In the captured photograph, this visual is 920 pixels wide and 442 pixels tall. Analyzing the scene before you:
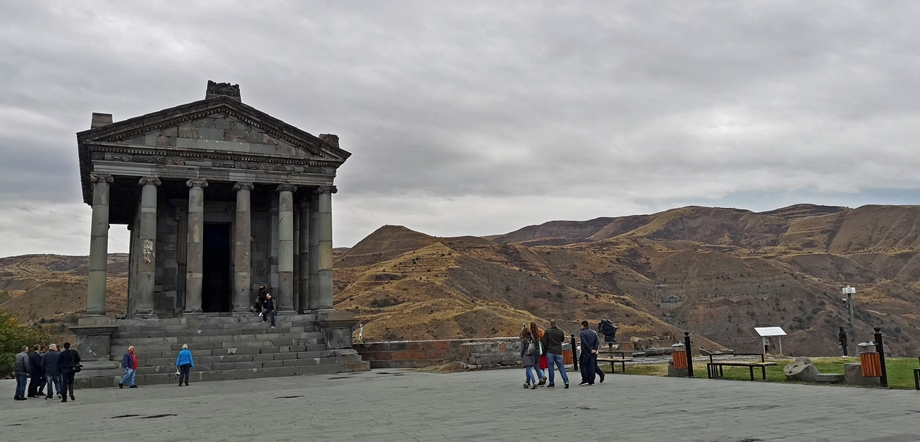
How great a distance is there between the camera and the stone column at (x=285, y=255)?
87.3ft

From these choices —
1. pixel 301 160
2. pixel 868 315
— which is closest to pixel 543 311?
pixel 868 315

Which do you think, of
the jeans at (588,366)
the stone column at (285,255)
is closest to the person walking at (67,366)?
the stone column at (285,255)

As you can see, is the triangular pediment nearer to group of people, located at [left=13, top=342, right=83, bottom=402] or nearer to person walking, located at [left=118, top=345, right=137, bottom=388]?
person walking, located at [left=118, top=345, right=137, bottom=388]

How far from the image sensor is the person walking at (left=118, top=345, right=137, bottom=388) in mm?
19203

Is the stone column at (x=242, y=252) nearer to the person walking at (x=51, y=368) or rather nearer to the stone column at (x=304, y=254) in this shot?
the stone column at (x=304, y=254)

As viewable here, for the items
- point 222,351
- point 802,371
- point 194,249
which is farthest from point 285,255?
point 802,371

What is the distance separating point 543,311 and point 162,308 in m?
52.0

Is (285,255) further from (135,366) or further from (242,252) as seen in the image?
(135,366)

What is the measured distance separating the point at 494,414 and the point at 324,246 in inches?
711

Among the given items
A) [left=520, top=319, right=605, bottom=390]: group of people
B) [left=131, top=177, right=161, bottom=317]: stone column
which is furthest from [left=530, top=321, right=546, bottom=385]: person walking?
[left=131, top=177, right=161, bottom=317]: stone column

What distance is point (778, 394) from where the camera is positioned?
11805mm

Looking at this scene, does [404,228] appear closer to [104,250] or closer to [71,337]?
[71,337]

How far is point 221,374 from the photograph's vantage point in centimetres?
2102

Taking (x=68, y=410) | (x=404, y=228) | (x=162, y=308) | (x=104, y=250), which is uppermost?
(x=404, y=228)
